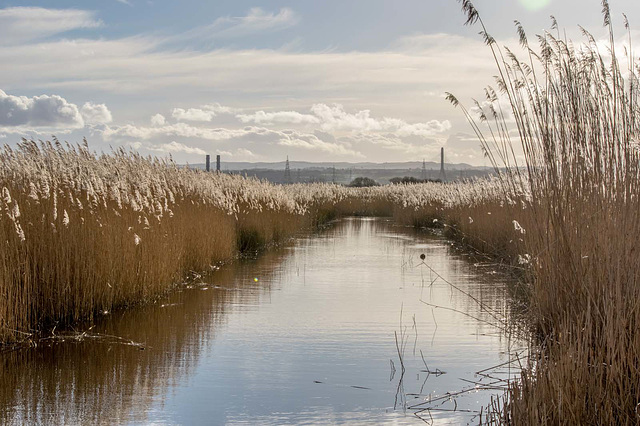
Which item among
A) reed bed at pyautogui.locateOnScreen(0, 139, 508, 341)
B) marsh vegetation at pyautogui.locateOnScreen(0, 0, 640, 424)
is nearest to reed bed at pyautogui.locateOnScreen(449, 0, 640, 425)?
marsh vegetation at pyautogui.locateOnScreen(0, 0, 640, 424)

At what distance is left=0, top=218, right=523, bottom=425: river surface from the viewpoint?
17.5ft

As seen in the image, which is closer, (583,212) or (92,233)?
(583,212)

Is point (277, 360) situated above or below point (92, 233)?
below

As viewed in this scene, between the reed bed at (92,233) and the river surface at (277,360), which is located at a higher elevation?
the reed bed at (92,233)

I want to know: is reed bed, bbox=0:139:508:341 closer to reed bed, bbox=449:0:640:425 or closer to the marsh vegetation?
the marsh vegetation

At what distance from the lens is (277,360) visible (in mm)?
6723

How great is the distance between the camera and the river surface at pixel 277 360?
5320 mm

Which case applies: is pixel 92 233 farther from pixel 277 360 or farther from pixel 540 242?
pixel 540 242

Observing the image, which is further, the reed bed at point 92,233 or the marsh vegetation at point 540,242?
the reed bed at point 92,233

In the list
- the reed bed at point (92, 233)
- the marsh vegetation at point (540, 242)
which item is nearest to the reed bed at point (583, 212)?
the marsh vegetation at point (540, 242)

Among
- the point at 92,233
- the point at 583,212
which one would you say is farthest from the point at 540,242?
the point at 92,233

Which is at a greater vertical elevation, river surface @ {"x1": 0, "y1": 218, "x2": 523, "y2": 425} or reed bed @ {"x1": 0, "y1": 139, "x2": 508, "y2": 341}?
reed bed @ {"x1": 0, "y1": 139, "x2": 508, "y2": 341}

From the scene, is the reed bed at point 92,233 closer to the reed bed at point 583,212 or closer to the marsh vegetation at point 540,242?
the marsh vegetation at point 540,242

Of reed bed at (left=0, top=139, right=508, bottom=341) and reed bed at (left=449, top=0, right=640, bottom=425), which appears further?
reed bed at (left=0, top=139, right=508, bottom=341)
